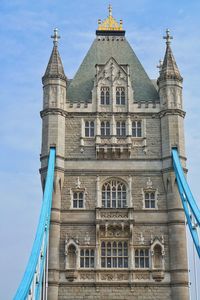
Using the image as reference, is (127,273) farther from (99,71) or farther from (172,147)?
(99,71)

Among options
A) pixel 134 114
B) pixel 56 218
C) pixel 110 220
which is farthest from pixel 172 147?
pixel 56 218

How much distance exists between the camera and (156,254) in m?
33.2

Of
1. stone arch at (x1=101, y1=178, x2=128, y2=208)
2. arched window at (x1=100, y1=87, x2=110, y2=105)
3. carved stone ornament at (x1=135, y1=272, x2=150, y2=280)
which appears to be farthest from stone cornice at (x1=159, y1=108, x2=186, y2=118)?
carved stone ornament at (x1=135, y1=272, x2=150, y2=280)

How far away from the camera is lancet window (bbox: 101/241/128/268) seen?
33156 millimetres

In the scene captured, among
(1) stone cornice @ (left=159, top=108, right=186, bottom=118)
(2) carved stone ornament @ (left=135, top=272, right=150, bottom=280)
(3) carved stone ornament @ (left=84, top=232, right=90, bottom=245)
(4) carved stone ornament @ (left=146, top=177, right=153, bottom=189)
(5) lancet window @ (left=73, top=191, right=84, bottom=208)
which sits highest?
(1) stone cornice @ (left=159, top=108, right=186, bottom=118)

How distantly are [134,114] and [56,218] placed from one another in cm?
769

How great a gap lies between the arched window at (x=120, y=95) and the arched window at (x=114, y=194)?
493 cm

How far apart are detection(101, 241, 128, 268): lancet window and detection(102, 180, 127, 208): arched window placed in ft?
6.89

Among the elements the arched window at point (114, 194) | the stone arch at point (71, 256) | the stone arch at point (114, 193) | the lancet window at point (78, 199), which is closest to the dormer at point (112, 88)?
the stone arch at point (114, 193)

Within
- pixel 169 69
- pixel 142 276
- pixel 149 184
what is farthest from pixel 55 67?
pixel 142 276

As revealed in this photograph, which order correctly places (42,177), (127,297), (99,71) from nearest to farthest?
(127,297), (42,177), (99,71)

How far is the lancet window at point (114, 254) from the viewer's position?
3316 centimetres

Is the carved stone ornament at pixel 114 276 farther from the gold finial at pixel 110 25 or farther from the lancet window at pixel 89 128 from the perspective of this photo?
the gold finial at pixel 110 25

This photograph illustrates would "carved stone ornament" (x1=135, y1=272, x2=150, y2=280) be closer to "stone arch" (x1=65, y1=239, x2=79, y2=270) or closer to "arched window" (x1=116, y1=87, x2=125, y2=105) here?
"stone arch" (x1=65, y1=239, x2=79, y2=270)
